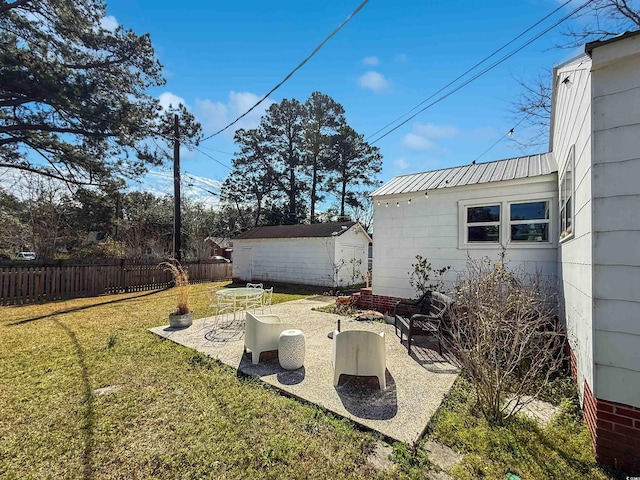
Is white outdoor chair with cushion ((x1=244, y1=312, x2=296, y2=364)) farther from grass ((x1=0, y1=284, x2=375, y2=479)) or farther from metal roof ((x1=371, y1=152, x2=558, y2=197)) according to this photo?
metal roof ((x1=371, y1=152, x2=558, y2=197))

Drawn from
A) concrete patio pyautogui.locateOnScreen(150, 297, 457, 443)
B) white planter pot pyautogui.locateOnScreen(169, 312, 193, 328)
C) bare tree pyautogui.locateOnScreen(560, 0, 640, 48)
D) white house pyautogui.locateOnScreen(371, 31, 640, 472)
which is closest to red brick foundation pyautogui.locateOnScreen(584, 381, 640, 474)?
white house pyautogui.locateOnScreen(371, 31, 640, 472)

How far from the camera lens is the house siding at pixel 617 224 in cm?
224

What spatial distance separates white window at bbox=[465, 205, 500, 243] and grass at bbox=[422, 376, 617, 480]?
4180mm

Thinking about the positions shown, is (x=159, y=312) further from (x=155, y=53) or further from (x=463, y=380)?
(x=155, y=53)

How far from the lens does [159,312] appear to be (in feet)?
28.2

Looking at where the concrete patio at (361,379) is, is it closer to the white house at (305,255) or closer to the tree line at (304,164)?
the white house at (305,255)

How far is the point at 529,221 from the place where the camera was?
6328 mm

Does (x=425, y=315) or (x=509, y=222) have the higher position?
(x=509, y=222)

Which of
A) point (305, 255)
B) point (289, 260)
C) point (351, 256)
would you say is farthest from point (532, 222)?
point (289, 260)

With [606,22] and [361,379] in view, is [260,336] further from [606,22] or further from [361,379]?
[606,22]

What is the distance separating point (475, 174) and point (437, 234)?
1.84 m

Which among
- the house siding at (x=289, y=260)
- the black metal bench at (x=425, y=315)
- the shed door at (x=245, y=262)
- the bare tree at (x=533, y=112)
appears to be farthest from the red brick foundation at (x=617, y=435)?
the shed door at (x=245, y=262)

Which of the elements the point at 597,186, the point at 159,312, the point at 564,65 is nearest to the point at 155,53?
the point at 159,312

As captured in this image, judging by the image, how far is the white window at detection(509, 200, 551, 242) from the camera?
6.14m
